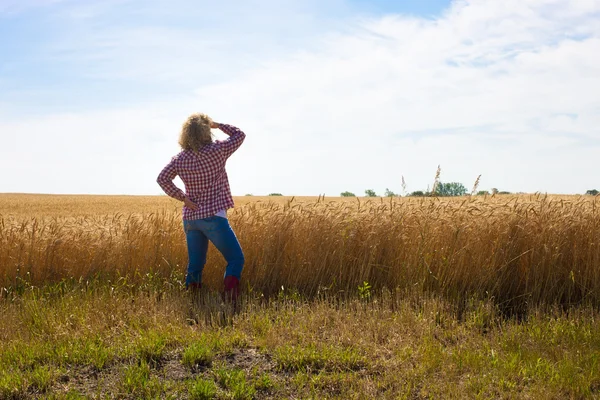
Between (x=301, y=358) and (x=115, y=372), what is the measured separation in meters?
1.67

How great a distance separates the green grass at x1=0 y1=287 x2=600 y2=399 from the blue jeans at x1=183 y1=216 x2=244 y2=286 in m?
0.47

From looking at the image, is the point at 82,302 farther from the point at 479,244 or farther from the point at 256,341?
the point at 479,244

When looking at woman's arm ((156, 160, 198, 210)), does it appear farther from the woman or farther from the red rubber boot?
the red rubber boot

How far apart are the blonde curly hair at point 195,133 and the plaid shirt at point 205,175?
3.1 inches

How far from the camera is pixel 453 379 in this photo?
4.97 m

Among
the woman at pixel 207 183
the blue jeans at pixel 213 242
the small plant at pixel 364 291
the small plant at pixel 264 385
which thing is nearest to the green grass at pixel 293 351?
the small plant at pixel 264 385

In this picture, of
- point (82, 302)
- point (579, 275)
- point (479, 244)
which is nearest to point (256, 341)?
point (82, 302)

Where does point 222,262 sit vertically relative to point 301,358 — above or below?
above

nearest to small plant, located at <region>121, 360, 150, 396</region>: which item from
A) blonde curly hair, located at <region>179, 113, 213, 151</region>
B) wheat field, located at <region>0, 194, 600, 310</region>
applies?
blonde curly hair, located at <region>179, 113, 213, 151</region>

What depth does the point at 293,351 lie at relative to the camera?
533cm

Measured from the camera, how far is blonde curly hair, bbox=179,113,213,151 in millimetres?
6668

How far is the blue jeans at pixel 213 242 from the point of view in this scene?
6672mm

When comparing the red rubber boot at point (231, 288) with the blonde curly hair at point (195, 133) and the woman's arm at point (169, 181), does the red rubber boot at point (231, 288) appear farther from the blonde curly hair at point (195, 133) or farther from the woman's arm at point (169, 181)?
the blonde curly hair at point (195, 133)

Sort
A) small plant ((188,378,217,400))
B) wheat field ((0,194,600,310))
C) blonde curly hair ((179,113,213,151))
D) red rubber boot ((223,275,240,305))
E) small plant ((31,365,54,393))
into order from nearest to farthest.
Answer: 1. small plant ((188,378,217,400))
2. small plant ((31,365,54,393))
3. blonde curly hair ((179,113,213,151))
4. red rubber boot ((223,275,240,305))
5. wheat field ((0,194,600,310))
